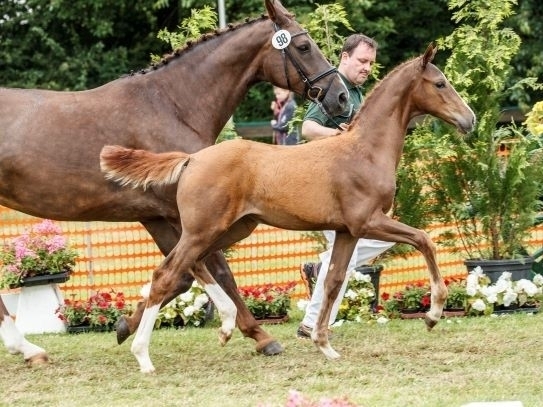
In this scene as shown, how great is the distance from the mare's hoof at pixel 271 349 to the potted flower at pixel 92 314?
2.12 metres

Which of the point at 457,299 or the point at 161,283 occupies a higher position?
the point at 161,283

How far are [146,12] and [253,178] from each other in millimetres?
17934

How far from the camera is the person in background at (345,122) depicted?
8914 mm

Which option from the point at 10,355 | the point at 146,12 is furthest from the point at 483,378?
the point at 146,12

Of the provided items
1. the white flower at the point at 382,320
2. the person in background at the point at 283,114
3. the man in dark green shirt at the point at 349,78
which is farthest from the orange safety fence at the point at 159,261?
the person in background at the point at 283,114

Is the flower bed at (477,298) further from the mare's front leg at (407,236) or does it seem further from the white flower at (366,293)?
the mare's front leg at (407,236)

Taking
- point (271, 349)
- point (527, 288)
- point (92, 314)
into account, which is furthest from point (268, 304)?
point (527, 288)

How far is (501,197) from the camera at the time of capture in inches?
396

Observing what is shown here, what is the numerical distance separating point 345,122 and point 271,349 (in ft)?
5.90

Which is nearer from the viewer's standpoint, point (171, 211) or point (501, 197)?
point (171, 211)

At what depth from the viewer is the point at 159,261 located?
12.2 m

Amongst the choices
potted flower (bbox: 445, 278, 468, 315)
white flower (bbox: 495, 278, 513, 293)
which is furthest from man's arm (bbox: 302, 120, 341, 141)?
white flower (bbox: 495, 278, 513, 293)

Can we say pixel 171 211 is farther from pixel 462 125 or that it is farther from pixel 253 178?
pixel 462 125

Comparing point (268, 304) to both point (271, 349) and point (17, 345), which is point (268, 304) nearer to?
point (271, 349)
